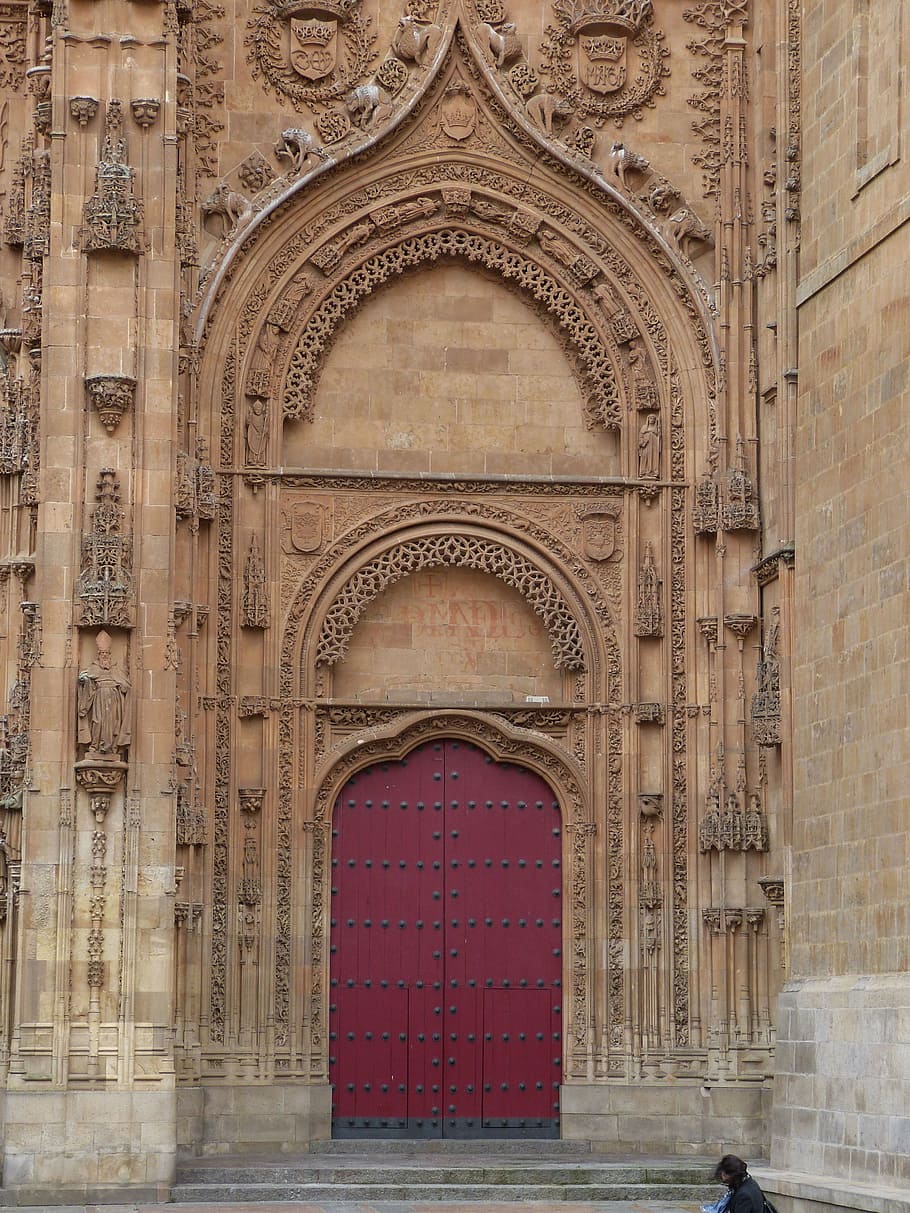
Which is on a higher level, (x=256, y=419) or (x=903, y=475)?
(x=256, y=419)

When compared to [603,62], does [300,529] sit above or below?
below

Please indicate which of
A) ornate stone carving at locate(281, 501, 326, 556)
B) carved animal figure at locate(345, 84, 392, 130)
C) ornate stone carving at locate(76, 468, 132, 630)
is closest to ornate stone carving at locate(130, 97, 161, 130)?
carved animal figure at locate(345, 84, 392, 130)

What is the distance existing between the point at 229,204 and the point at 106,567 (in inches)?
147

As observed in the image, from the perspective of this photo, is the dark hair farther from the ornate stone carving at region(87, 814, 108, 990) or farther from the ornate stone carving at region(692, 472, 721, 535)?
the ornate stone carving at region(692, 472, 721, 535)

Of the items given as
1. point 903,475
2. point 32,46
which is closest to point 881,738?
point 903,475

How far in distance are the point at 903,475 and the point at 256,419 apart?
20.3 ft

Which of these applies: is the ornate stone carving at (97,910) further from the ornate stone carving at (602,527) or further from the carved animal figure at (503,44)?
the carved animal figure at (503,44)

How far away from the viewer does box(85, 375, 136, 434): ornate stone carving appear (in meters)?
18.9

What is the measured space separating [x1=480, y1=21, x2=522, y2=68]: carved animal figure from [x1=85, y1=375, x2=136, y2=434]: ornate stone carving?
4.67 meters

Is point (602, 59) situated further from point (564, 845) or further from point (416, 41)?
point (564, 845)

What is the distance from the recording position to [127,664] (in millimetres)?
18844

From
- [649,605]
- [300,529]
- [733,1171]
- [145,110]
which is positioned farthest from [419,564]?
[733,1171]

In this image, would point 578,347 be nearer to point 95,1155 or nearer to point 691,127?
point 691,127

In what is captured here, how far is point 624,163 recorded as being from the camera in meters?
21.0
